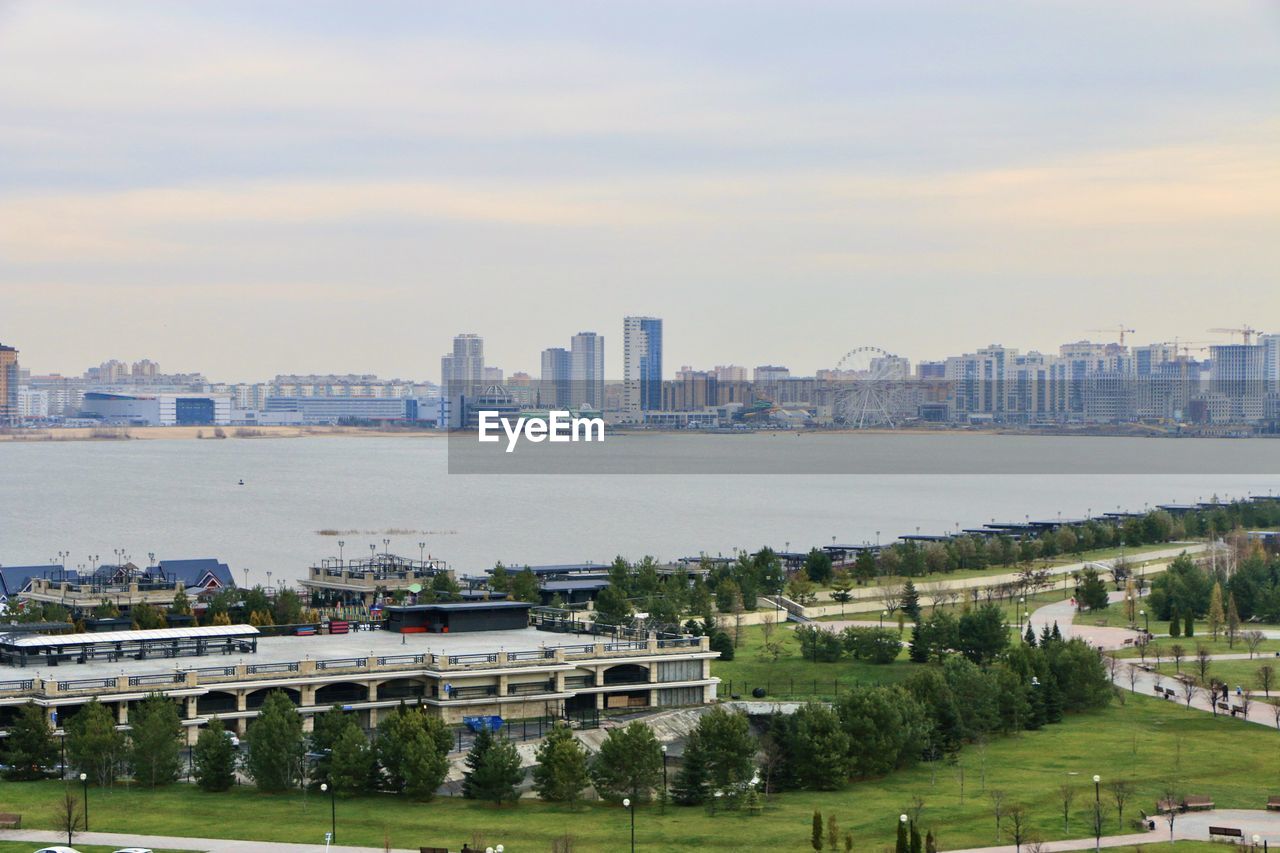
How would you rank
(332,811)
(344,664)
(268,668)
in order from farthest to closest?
1. (344,664)
2. (268,668)
3. (332,811)

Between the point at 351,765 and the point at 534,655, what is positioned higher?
the point at 534,655

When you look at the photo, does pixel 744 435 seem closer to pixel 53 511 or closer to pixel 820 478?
pixel 820 478

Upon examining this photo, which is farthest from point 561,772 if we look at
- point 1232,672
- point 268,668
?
point 1232,672

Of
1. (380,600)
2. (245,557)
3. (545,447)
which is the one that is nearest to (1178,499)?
(245,557)

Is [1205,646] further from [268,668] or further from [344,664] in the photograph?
[268,668]

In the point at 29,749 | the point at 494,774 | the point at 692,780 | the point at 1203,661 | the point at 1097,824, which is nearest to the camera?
the point at 1097,824

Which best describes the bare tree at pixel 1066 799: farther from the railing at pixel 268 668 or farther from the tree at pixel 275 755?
the railing at pixel 268 668

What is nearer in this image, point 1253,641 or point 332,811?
point 332,811
